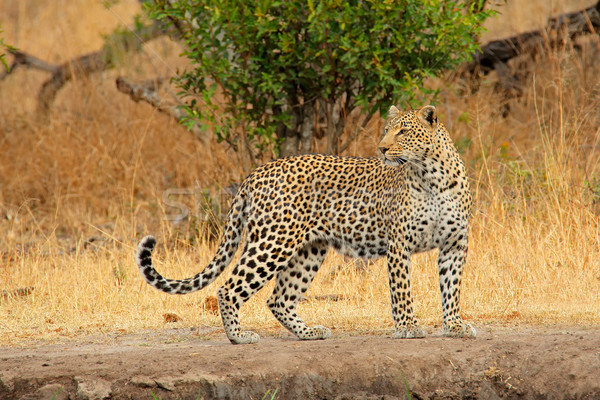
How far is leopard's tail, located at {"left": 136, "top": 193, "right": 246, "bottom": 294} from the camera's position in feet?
18.4

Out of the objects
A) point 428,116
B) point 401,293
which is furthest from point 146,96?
point 401,293

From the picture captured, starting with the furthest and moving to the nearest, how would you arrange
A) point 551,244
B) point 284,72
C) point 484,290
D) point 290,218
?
point 284,72 < point 551,244 < point 484,290 < point 290,218

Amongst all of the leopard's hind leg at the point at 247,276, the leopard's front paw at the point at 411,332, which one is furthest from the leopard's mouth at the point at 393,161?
the leopard's front paw at the point at 411,332

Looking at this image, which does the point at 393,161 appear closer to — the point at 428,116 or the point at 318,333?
the point at 428,116

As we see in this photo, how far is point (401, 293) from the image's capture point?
5590 mm

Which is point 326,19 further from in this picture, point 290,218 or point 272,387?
point 272,387

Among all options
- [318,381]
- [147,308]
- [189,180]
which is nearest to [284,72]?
[147,308]

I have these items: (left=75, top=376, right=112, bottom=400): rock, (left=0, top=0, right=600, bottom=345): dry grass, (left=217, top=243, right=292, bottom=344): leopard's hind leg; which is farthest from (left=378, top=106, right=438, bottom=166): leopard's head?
(left=75, top=376, right=112, bottom=400): rock

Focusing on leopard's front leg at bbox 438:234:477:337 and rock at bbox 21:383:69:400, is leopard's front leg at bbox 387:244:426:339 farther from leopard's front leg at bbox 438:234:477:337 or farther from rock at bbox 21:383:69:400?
rock at bbox 21:383:69:400

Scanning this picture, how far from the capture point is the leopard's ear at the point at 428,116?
220 inches

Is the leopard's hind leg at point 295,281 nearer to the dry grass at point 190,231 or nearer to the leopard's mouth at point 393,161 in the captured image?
the dry grass at point 190,231

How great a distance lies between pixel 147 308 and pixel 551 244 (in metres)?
3.65

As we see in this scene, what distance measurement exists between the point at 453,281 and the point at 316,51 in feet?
10.8

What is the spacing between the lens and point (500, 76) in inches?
488
